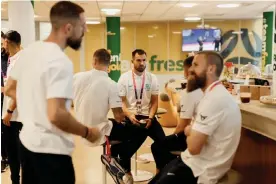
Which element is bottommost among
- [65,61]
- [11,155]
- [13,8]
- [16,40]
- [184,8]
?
[11,155]

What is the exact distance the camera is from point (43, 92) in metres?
1.97

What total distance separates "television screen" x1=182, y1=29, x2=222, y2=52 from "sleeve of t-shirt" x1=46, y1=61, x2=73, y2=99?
37.9 feet

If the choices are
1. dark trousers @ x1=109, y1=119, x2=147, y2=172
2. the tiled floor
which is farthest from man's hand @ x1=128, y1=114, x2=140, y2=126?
the tiled floor

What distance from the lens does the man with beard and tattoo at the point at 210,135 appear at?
2373 mm

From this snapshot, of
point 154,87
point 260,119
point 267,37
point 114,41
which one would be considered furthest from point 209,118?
point 114,41

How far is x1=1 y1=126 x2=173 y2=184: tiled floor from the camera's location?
4539mm

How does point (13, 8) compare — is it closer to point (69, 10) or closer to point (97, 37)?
point (69, 10)

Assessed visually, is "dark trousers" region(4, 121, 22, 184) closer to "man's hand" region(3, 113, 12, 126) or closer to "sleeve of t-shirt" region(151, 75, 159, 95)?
"man's hand" region(3, 113, 12, 126)

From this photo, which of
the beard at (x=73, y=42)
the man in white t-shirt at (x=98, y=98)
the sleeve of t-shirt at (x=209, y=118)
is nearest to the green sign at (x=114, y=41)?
the man in white t-shirt at (x=98, y=98)

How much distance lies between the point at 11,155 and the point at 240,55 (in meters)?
11.0

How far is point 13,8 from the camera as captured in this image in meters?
5.52

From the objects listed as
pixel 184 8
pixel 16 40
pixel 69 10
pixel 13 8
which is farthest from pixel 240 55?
pixel 69 10

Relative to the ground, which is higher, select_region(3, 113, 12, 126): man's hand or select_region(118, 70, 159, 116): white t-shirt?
select_region(118, 70, 159, 116): white t-shirt

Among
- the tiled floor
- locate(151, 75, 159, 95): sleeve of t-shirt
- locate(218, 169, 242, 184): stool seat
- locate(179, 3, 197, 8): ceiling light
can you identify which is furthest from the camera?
locate(179, 3, 197, 8): ceiling light
